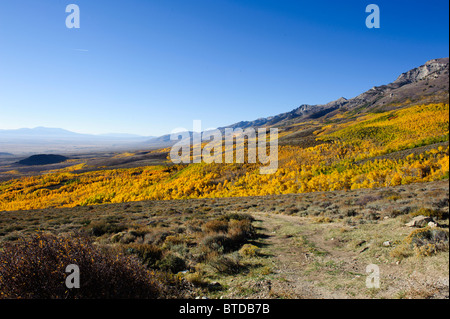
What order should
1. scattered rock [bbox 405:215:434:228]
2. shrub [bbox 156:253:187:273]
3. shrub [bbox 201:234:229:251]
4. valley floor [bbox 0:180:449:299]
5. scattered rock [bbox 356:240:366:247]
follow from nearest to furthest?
valley floor [bbox 0:180:449:299] < shrub [bbox 156:253:187:273] < scattered rock [bbox 356:240:366:247] < scattered rock [bbox 405:215:434:228] < shrub [bbox 201:234:229:251]

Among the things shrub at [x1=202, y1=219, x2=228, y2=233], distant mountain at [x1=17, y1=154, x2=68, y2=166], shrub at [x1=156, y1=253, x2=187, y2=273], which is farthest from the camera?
distant mountain at [x1=17, y1=154, x2=68, y2=166]

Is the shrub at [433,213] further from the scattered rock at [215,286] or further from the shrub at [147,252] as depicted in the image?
the shrub at [147,252]

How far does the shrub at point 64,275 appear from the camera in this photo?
3754mm

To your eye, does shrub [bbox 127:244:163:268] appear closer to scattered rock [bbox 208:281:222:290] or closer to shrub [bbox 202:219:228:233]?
scattered rock [bbox 208:281:222:290]

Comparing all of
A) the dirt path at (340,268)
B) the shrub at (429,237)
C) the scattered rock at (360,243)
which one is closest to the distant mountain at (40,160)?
the dirt path at (340,268)

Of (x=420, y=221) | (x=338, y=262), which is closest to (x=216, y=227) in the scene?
(x=338, y=262)

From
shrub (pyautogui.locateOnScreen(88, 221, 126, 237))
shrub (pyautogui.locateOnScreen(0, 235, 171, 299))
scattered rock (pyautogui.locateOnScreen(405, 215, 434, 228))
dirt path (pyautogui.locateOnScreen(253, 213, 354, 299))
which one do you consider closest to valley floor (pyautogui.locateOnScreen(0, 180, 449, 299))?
dirt path (pyautogui.locateOnScreen(253, 213, 354, 299))

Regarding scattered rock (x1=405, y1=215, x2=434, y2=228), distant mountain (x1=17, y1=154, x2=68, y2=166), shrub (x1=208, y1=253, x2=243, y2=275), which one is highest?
scattered rock (x1=405, y1=215, x2=434, y2=228)

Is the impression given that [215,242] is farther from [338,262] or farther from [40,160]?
[40,160]

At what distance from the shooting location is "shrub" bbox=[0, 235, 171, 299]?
12.3 ft

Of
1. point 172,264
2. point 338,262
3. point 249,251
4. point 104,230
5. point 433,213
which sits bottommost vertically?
point 104,230

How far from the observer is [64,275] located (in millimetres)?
3898
